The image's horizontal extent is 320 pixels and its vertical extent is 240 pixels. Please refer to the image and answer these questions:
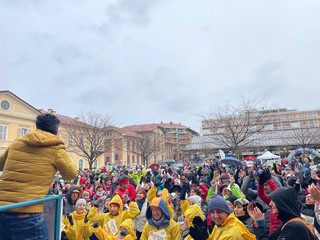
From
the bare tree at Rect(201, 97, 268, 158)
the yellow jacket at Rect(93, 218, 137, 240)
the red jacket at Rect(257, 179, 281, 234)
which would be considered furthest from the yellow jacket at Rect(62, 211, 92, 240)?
the bare tree at Rect(201, 97, 268, 158)

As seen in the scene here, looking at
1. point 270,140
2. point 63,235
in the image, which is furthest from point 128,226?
point 270,140

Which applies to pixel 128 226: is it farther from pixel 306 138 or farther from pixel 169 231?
pixel 306 138

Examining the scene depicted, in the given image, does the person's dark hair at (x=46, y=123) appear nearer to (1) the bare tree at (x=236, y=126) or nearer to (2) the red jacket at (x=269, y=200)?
(2) the red jacket at (x=269, y=200)

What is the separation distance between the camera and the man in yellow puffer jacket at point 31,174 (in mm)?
2242

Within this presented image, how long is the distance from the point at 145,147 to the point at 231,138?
29.3 m

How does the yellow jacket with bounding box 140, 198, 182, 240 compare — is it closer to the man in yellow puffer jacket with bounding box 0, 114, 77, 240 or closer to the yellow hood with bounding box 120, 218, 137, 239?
the yellow hood with bounding box 120, 218, 137, 239

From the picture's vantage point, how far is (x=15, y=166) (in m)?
2.35

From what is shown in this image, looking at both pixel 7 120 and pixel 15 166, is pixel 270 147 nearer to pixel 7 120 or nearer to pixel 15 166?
pixel 7 120

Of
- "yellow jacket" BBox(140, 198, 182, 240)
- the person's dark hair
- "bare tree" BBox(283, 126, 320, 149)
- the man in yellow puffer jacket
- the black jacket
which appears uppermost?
"bare tree" BBox(283, 126, 320, 149)

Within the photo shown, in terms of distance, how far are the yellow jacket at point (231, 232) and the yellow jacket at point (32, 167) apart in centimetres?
190

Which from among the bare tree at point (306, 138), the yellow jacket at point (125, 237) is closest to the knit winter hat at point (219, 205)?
the yellow jacket at point (125, 237)

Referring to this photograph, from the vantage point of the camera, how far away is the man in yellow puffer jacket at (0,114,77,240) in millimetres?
2242

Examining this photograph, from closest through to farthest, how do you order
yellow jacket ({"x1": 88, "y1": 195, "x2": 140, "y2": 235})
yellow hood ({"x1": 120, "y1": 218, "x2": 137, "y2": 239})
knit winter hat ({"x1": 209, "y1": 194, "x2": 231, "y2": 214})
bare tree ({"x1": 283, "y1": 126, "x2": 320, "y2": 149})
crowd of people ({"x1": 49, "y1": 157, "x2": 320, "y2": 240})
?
crowd of people ({"x1": 49, "y1": 157, "x2": 320, "y2": 240}), knit winter hat ({"x1": 209, "y1": 194, "x2": 231, "y2": 214}), yellow hood ({"x1": 120, "y1": 218, "x2": 137, "y2": 239}), yellow jacket ({"x1": 88, "y1": 195, "x2": 140, "y2": 235}), bare tree ({"x1": 283, "y1": 126, "x2": 320, "y2": 149})

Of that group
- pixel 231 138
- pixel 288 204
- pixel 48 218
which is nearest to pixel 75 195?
pixel 48 218
